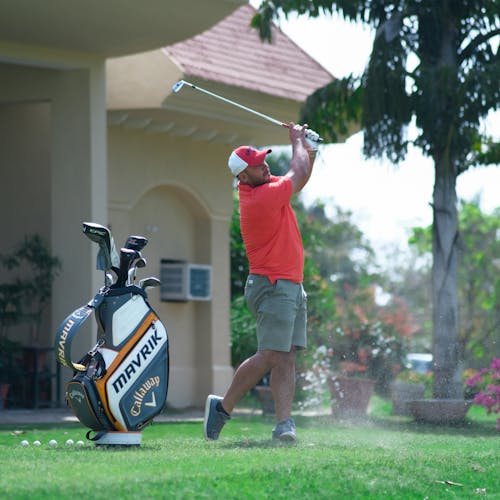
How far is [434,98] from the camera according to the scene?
38.8ft

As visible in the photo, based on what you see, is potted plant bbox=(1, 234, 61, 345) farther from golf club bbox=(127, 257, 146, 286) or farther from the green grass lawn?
golf club bbox=(127, 257, 146, 286)

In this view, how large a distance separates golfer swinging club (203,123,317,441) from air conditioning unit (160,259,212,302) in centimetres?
806

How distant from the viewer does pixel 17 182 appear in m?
14.6

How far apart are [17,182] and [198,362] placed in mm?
3553

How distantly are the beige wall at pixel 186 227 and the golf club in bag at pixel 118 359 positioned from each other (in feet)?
25.5

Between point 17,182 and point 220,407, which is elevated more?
point 17,182

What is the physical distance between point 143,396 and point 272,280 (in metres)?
1.08

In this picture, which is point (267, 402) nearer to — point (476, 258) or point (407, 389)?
point (407, 389)

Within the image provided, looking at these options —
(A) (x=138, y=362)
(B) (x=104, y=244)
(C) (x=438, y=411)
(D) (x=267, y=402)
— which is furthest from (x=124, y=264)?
(D) (x=267, y=402)

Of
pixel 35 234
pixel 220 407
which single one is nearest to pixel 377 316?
pixel 35 234

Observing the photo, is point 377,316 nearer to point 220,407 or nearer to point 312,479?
point 220,407

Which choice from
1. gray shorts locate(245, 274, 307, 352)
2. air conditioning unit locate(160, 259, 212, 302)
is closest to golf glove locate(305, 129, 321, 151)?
gray shorts locate(245, 274, 307, 352)

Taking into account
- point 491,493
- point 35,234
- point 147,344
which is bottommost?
point 491,493

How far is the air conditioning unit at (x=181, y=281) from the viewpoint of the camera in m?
15.6
